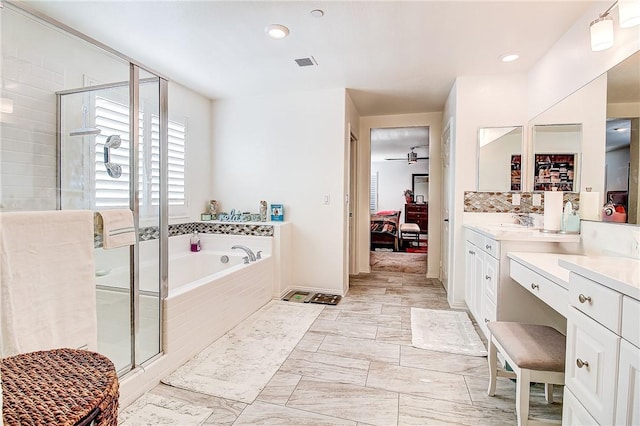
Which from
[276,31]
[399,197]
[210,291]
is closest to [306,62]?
[276,31]

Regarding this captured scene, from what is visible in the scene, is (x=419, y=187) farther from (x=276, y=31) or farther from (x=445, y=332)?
(x=276, y=31)

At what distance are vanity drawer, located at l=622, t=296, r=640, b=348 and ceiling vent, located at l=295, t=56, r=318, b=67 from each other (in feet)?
9.07

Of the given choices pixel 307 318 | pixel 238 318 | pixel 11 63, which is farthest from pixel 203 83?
pixel 307 318

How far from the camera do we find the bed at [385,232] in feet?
22.6

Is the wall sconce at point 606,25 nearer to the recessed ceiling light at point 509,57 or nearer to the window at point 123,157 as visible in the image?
the recessed ceiling light at point 509,57

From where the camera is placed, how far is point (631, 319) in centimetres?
88

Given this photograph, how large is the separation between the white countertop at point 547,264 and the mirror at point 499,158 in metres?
1.27

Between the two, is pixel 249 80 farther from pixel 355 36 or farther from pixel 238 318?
pixel 238 318

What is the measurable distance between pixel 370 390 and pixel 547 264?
1.30 metres

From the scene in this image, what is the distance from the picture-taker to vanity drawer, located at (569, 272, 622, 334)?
37.0 inches

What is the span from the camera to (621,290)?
36.0 inches

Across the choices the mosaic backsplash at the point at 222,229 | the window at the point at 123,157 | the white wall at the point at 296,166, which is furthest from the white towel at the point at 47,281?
the white wall at the point at 296,166

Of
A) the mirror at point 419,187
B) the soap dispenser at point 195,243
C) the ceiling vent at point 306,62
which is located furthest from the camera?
the mirror at point 419,187

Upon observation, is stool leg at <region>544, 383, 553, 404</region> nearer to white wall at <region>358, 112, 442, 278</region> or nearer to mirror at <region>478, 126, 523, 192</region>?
mirror at <region>478, 126, 523, 192</region>
